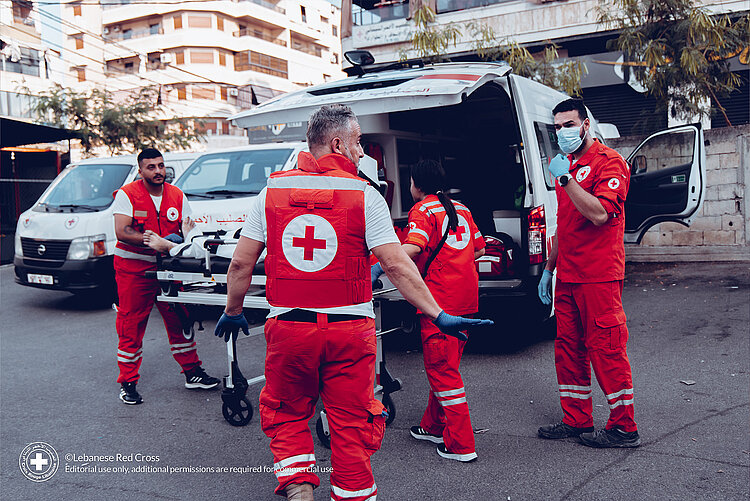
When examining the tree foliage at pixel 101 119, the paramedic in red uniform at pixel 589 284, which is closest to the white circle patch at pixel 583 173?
the paramedic in red uniform at pixel 589 284

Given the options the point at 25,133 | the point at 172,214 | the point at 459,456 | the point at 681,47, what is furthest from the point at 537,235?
the point at 25,133

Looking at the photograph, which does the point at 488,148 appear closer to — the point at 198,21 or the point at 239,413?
the point at 239,413

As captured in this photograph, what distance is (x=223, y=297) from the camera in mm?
4492

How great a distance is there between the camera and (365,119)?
639cm

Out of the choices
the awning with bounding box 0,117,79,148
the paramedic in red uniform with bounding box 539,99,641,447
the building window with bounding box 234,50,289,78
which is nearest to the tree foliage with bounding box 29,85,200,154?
the awning with bounding box 0,117,79,148

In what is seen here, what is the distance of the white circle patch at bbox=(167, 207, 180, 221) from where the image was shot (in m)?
5.21

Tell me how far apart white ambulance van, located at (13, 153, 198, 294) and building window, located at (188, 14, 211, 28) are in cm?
3813

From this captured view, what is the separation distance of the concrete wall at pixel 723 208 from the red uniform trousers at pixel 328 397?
337 inches

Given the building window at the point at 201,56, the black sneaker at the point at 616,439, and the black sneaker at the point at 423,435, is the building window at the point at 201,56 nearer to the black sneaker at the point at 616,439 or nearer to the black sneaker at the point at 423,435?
the black sneaker at the point at 423,435

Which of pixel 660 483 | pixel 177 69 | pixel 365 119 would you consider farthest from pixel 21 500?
pixel 177 69

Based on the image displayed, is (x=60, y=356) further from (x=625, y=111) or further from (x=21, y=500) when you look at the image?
(x=625, y=111)

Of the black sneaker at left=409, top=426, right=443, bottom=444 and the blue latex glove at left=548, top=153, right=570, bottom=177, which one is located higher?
the blue latex glove at left=548, top=153, right=570, bottom=177

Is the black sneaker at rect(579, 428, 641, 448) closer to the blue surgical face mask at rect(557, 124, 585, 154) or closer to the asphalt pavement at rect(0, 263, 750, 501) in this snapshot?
the asphalt pavement at rect(0, 263, 750, 501)

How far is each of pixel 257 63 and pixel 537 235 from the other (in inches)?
1759
